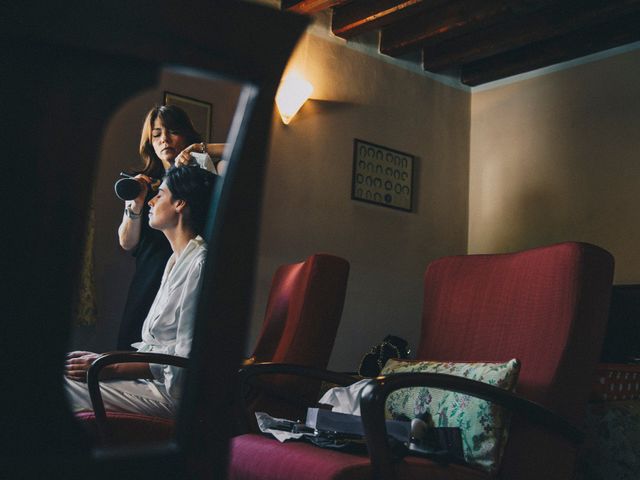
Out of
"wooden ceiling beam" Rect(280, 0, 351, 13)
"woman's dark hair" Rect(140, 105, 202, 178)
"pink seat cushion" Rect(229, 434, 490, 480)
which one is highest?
"wooden ceiling beam" Rect(280, 0, 351, 13)

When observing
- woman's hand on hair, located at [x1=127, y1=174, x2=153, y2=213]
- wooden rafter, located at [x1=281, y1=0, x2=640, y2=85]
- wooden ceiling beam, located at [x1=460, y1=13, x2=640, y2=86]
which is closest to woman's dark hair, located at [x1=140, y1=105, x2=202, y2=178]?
woman's hand on hair, located at [x1=127, y1=174, x2=153, y2=213]

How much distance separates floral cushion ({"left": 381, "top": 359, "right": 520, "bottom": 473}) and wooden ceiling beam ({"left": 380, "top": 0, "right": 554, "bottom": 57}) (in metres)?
3.25

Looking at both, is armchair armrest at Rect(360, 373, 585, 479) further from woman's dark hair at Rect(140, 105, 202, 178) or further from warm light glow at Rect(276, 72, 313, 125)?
warm light glow at Rect(276, 72, 313, 125)

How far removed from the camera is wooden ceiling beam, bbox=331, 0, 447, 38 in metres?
4.72

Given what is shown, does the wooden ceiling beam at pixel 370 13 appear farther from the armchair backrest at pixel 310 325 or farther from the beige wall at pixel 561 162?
the armchair backrest at pixel 310 325

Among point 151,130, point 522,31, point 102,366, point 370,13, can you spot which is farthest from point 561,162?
point 102,366

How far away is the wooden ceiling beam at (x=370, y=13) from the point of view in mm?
4719

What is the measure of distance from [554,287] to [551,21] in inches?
138

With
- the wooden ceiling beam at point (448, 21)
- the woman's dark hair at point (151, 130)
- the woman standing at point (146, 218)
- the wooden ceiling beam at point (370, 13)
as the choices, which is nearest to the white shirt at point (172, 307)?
the woman standing at point (146, 218)

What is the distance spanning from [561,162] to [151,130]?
3.19m

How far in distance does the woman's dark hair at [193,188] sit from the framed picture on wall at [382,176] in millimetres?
2980

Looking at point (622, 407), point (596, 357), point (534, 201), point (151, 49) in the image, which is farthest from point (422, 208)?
point (151, 49)

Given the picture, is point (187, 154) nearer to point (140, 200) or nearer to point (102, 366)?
point (140, 200)

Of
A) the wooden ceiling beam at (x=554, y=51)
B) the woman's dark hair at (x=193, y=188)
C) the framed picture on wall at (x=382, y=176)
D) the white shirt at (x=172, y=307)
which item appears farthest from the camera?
the framed picture on wall at (x=382, y=176)
